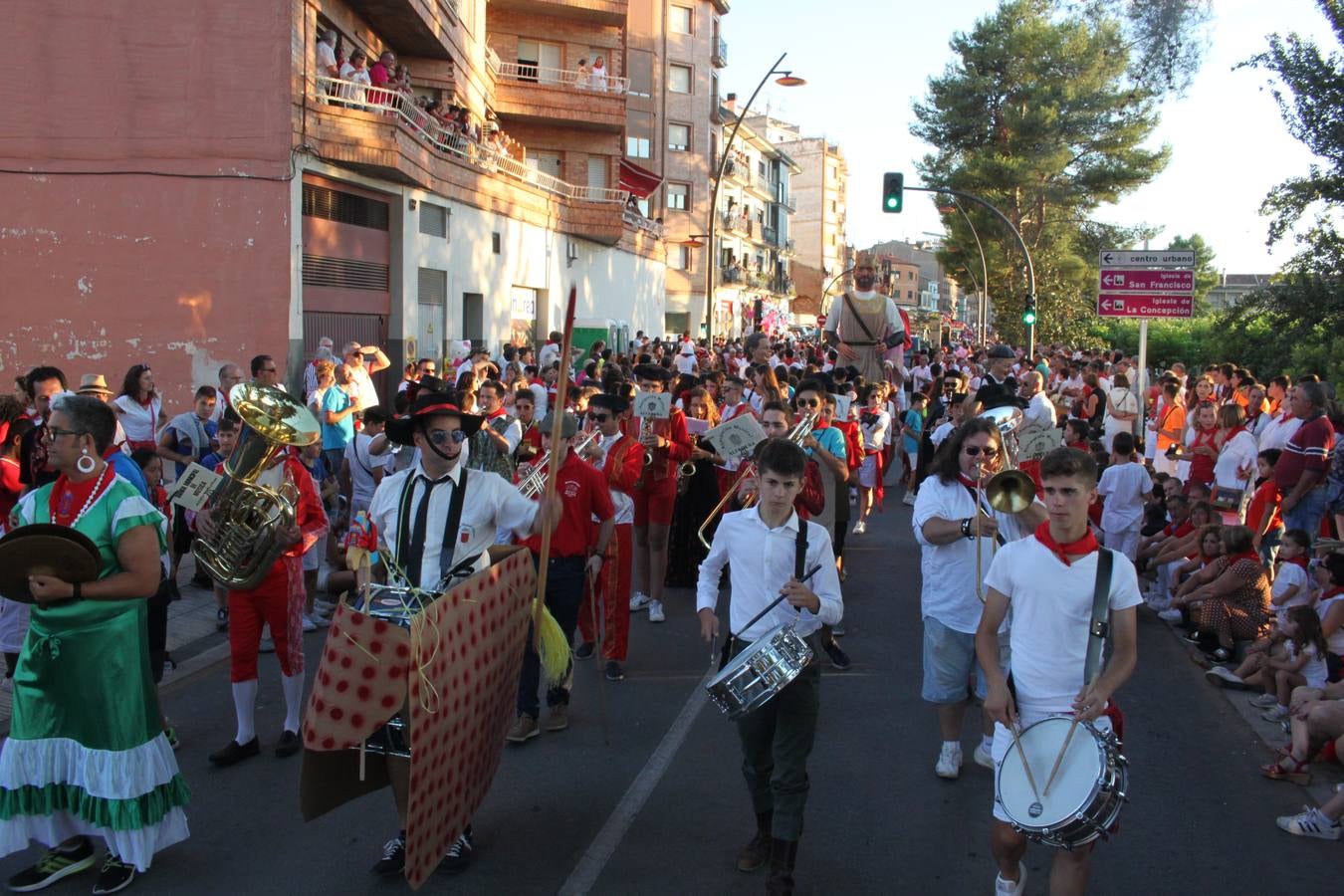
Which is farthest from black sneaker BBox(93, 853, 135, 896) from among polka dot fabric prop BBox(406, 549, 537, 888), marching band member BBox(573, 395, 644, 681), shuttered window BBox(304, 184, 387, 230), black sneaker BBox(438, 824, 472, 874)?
shuttered window BBox(304, 184, 387, 230)

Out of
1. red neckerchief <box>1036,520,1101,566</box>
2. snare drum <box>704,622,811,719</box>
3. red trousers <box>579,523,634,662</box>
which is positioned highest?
red neckerchief <box>1036,520,1101,566</box>

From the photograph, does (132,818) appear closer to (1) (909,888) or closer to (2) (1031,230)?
(1) (909,888)

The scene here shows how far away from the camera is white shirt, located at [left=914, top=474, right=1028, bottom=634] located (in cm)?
600

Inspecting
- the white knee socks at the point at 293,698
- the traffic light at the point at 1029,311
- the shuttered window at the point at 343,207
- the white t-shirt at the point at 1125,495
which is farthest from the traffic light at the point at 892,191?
the white knee socks at the point at 293,698

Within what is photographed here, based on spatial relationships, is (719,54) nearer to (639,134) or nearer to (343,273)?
(639,134)

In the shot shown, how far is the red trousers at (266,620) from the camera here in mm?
6328

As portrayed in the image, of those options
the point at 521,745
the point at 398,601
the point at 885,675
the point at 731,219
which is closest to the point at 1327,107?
the point at 885,675

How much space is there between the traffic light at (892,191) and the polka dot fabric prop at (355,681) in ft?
79.8

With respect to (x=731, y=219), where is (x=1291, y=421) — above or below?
below

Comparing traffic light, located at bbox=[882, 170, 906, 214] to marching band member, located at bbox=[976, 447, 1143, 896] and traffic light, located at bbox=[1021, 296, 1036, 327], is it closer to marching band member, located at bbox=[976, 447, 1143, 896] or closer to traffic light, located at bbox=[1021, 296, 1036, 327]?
traffic light, located at bbox=[1021, 296, 1036, 327]

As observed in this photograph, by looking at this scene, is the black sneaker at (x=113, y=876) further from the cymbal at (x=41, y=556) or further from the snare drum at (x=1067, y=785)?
the snare drum at (x=1067, y=785)

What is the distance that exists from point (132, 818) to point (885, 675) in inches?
193

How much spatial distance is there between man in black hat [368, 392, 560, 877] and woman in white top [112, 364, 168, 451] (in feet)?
19.7

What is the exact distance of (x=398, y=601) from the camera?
4.99 meters
